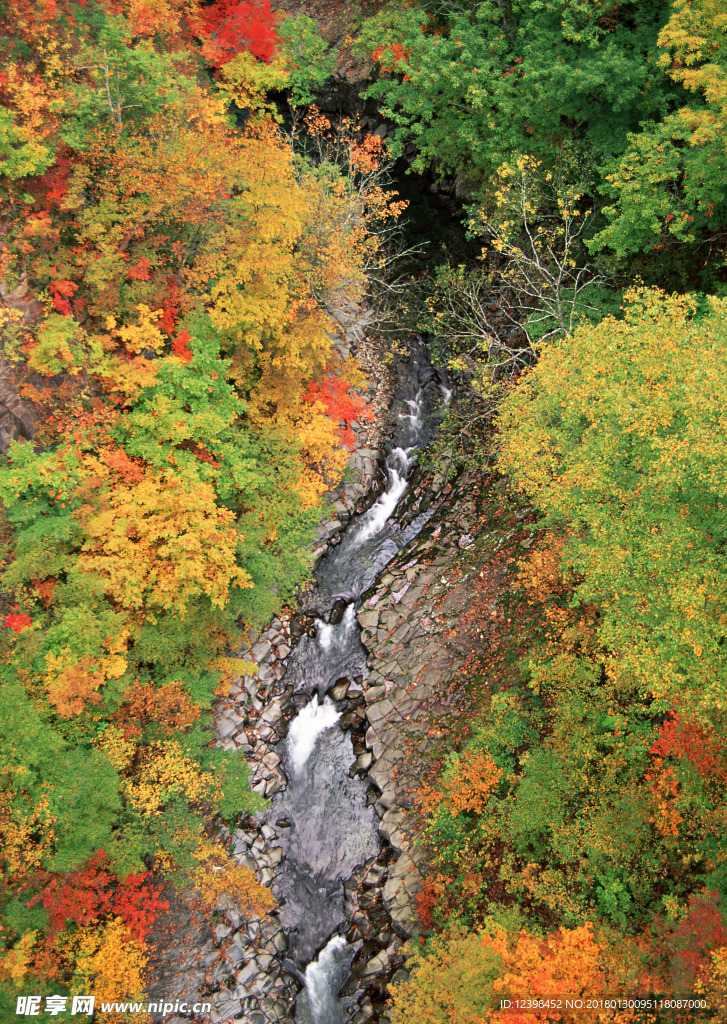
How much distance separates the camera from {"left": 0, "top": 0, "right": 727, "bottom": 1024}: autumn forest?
39.4ft

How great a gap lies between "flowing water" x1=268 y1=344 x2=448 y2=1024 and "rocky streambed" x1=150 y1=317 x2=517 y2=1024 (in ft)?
0.13

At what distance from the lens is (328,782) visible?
18.1 metres

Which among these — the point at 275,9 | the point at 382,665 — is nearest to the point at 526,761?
the point at 382,665

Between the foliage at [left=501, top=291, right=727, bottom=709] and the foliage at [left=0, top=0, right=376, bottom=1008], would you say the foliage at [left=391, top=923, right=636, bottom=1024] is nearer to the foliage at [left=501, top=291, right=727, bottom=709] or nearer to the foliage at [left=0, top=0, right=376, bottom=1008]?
the foliage at [left=0, top=0, right=376, bottom=1008]

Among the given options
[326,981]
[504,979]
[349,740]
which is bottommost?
[326,981]

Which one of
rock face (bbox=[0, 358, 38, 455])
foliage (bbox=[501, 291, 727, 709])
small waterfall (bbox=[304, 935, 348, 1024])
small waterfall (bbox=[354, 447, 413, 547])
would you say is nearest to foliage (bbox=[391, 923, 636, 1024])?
small waterfall (bbox=[304, 935, 348, 1024])

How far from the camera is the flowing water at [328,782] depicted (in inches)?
615

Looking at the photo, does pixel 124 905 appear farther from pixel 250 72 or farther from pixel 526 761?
pixel 250 72

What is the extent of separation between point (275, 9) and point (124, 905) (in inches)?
1579

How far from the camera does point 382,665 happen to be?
1952 centimetres

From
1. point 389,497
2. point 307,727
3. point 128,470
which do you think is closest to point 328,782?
point 307,727

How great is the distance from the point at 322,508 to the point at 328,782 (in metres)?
9.26

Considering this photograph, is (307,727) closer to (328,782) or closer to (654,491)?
(328,782)

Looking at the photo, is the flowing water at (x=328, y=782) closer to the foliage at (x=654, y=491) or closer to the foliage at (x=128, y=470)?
the foliage at (x=128, y=470)
